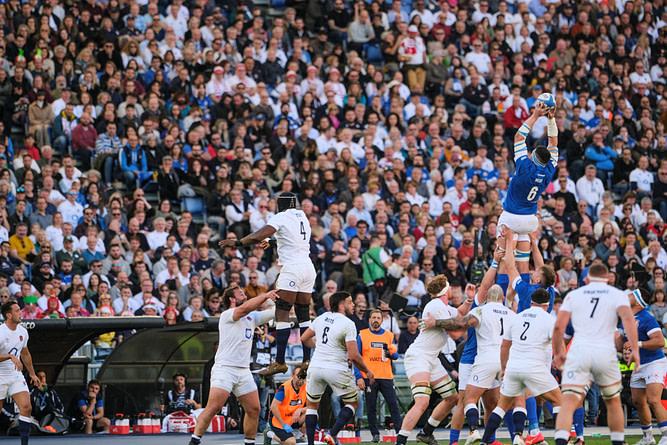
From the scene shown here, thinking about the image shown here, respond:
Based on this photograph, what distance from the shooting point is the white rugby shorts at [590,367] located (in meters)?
12.6

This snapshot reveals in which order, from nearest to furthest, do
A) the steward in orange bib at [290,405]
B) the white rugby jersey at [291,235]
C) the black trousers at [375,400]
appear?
the white rugby jersey at [291,235] < the steward in orange bib at [290,405] < the black trousers at [375,400]

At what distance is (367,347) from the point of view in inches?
714

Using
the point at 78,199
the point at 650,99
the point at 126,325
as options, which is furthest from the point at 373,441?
the point at 650,99

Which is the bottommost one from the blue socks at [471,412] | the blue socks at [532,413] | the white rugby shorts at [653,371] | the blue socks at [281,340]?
the blue socks at [532,413]

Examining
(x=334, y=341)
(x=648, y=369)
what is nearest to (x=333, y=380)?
(x=334, y=341)

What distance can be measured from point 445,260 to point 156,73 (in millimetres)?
8034

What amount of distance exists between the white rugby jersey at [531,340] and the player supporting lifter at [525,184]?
198cm

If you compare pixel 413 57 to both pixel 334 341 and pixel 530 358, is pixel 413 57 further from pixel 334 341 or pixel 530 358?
pixel 530 358

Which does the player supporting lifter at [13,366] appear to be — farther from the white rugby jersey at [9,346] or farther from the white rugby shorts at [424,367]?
the white rugby shorts at [424,367]

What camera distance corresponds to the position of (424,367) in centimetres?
1473

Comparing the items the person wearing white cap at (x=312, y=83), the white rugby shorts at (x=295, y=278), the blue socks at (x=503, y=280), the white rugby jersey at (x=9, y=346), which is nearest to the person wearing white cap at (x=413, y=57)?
the person wearing white cap at (x=312, y=83)

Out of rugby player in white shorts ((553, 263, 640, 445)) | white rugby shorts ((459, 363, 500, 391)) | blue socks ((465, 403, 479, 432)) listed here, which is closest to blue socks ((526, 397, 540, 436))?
white rugby shorts ((459, 363, 500, 391))

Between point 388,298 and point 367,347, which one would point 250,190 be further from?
point 367,347

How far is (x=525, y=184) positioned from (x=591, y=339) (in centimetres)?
344
